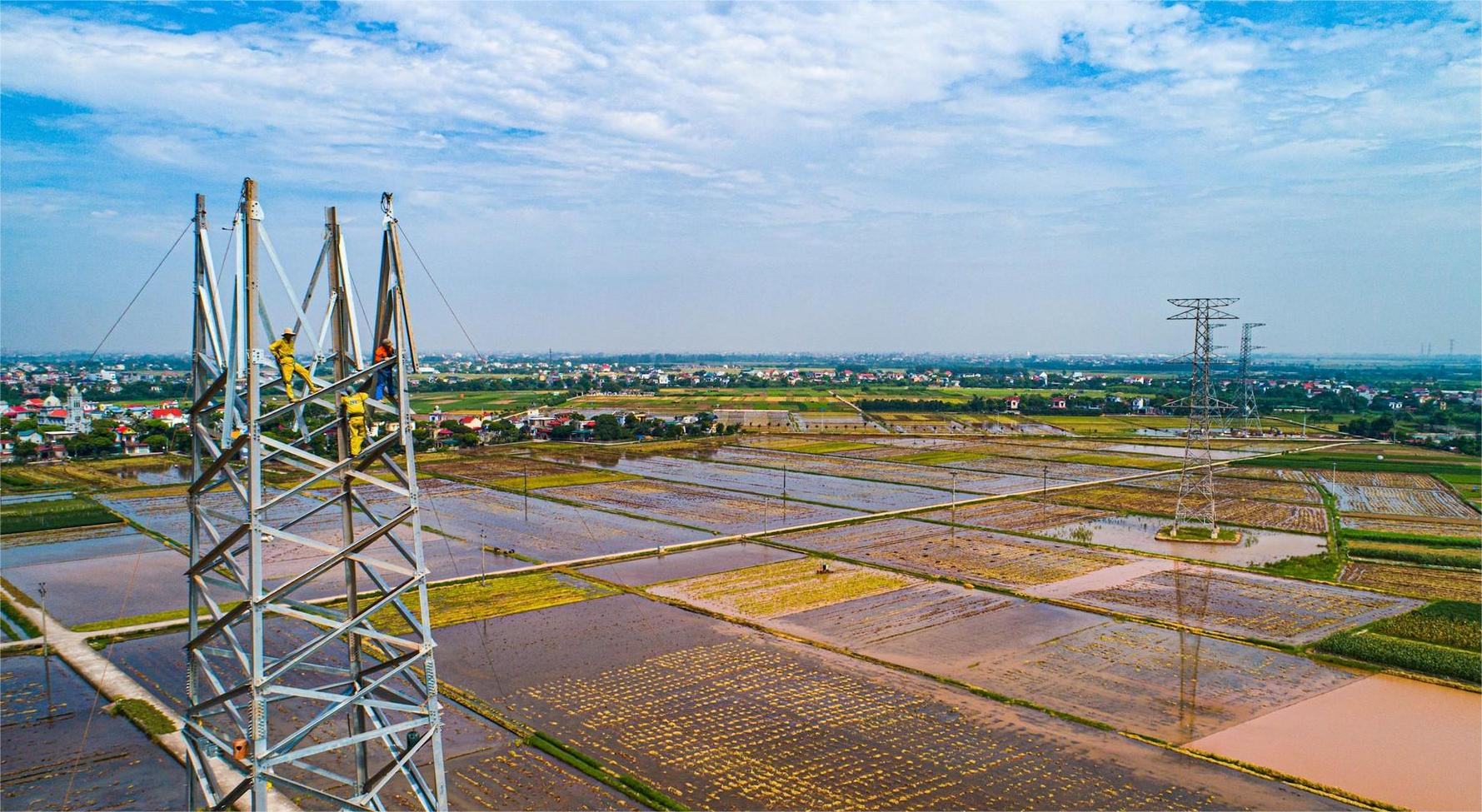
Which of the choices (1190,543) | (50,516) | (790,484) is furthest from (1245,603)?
(50,516)

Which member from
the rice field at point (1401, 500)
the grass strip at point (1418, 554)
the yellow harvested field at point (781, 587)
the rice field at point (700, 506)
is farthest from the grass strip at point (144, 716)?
the rice field at point (1401, 500)

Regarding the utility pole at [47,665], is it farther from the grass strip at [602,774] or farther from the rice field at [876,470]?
the rice field at [876,470]

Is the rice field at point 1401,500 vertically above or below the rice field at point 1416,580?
above

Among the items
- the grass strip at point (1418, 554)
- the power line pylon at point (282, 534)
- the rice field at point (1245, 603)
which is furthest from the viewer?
the grass strip at point (1418, 554)

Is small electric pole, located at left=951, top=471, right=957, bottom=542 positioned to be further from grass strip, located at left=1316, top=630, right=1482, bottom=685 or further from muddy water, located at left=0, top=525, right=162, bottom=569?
muddy water, located at left=0, top=525, right=162, bottom=569

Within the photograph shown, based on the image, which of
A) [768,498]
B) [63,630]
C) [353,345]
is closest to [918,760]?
[353,345]

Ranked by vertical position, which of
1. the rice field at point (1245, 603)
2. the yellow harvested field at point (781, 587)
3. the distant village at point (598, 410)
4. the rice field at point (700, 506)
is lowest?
the yellow harvested field at point (781, 587)
